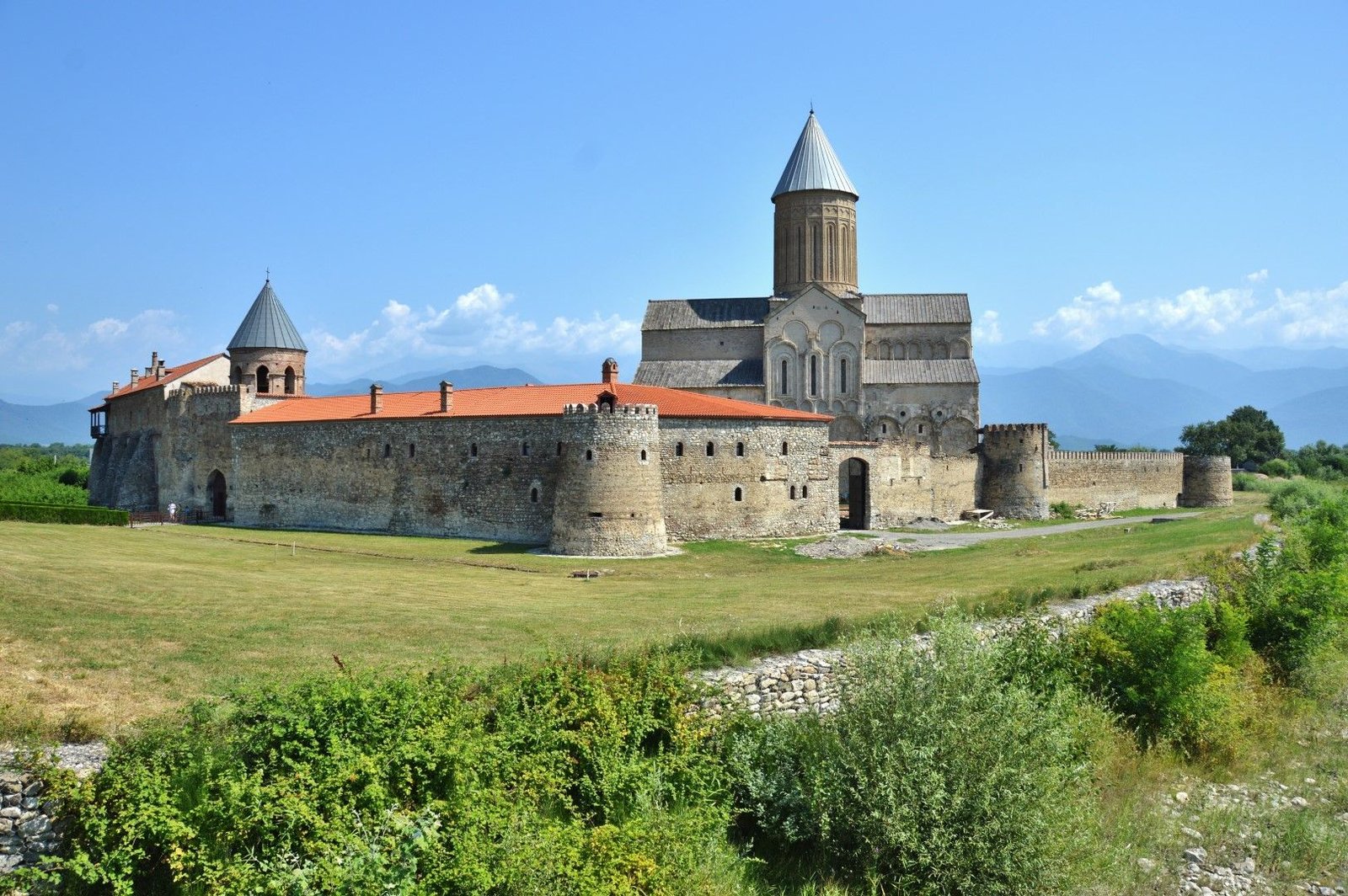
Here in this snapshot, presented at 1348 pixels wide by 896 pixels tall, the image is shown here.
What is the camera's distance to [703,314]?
4641 centimetres

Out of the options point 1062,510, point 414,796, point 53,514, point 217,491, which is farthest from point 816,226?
point 414,796

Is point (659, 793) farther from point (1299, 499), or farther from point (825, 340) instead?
point (825, 340)

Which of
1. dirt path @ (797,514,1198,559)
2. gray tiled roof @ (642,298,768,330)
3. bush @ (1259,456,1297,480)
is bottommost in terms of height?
dirt path @ (797,514,1198,559)

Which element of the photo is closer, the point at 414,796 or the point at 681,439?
the point at 414,796

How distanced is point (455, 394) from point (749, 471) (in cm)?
A: 1082

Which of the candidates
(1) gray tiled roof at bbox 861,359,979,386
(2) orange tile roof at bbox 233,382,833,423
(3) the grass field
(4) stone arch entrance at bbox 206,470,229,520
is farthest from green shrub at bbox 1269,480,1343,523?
(4) stone arch entrance at bbox 206,470,229,520

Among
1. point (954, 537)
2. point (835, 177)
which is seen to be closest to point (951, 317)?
point (835, 177)

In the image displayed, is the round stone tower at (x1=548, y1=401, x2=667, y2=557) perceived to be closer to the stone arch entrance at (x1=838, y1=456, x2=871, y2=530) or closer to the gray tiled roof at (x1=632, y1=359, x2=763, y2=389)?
the stone arch entrance at (x1=838, y1=456, x2=871, y2=530)

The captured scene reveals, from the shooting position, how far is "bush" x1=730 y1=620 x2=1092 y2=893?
9805mm

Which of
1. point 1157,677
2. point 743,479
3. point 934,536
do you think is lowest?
point 1157,677

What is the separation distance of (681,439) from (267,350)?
21173mm

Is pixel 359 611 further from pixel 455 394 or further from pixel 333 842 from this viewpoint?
pixel 455 394

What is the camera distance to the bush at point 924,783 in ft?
32.2

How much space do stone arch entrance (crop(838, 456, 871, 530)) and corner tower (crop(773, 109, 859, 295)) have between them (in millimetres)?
9258
